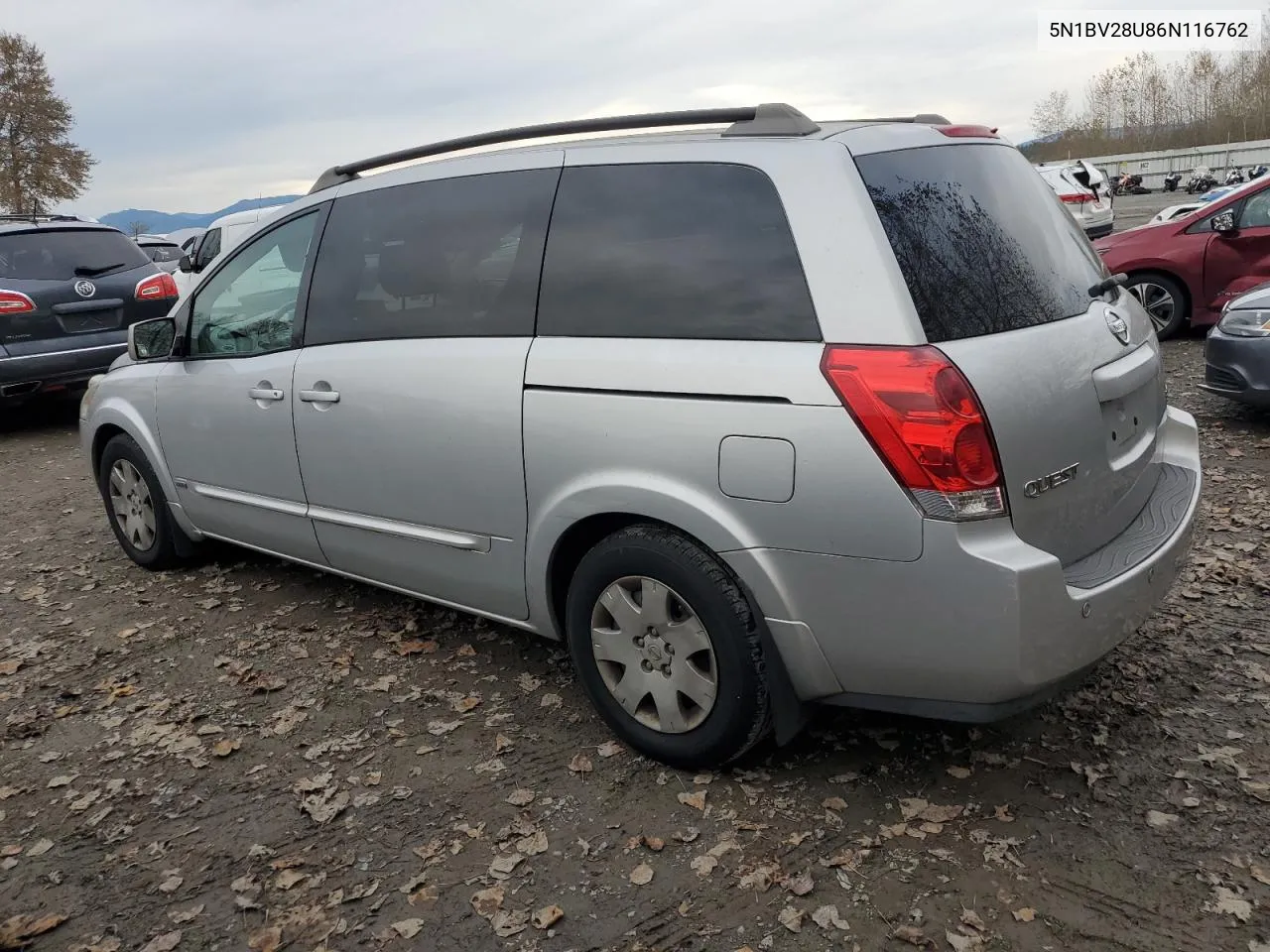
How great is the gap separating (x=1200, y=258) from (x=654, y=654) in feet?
29.4

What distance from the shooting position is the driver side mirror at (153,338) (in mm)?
5020

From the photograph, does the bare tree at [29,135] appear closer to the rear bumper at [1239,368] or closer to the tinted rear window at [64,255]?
the tinted rear window at [64,255]

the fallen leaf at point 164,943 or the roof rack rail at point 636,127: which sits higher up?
the roof rack rail at point 636,127

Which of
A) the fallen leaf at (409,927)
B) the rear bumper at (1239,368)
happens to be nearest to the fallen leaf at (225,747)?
the fallen leaf at (409,927)

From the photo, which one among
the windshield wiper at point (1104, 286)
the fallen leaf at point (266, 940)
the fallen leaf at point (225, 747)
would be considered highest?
the windshield wiper at point (1104, 286)

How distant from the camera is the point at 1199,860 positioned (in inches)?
106

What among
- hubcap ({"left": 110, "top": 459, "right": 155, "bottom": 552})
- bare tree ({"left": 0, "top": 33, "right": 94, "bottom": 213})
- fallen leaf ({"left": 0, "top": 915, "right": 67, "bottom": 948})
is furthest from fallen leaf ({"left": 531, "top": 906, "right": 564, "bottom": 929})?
bare tree ({"left": 0, "top": 33, "right": 94, "bottom": 213})

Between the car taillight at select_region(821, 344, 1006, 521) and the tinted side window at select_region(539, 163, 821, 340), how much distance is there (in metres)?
0.26

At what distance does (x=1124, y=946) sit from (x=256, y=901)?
2.22m

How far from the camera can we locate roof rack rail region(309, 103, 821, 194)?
3006 millimetres

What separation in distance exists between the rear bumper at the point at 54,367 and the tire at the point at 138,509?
4.30 m

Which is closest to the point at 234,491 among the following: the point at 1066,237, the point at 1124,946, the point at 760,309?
the point at 760,309

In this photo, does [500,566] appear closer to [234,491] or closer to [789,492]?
[789,492]

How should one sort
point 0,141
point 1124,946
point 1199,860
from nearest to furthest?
point 1124,946, point 1199,860, point 0,141
